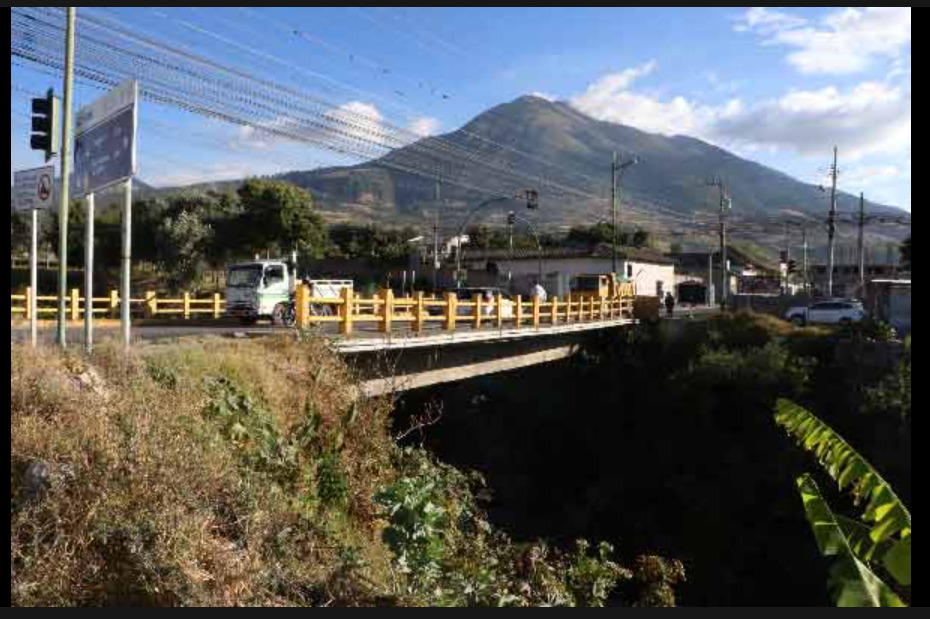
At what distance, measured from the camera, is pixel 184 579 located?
5293mm

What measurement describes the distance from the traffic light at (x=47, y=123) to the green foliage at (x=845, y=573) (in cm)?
975

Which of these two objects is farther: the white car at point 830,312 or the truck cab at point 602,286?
the truck cab at point 602,286

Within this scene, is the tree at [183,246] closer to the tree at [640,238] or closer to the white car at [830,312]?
the white car at [830,312]

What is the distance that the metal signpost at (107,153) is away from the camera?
9242 mm

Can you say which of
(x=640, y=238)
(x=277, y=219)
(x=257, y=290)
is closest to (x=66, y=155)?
(x=257, y=290)

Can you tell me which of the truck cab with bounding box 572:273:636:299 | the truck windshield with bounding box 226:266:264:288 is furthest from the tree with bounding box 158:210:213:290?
the truck windshield with bounding box 226:266:264:288

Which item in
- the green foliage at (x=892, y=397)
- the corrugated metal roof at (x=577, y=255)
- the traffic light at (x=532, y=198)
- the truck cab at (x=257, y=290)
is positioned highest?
the traffic light at (x=532, y=198)

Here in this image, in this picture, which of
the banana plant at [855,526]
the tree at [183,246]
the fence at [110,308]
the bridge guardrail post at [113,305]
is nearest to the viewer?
the banana plant at [855,526]

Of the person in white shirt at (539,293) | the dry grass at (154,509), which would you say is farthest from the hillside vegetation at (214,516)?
the person in white shirt at (539,293)

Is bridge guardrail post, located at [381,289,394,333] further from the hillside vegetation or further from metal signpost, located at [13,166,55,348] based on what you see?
metal signpost, located at [13,166,55,348]

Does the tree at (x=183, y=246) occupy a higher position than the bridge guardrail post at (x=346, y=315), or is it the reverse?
the tree at (x=183, y=246)

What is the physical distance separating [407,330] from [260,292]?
17.1ft

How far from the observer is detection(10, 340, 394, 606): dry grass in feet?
17.4

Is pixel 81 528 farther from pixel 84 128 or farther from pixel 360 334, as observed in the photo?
pixel 360 334
